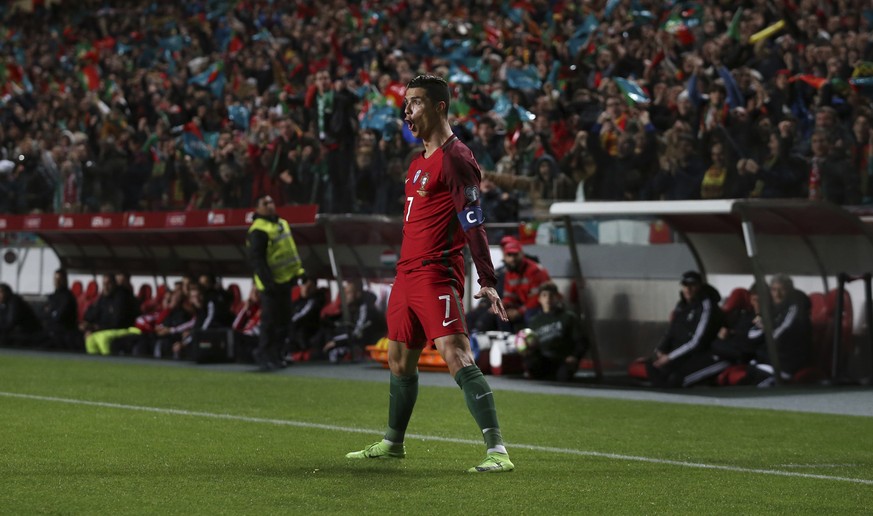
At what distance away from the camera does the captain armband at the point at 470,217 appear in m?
7.08

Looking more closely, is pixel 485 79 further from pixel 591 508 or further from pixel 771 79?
pixel 591 508

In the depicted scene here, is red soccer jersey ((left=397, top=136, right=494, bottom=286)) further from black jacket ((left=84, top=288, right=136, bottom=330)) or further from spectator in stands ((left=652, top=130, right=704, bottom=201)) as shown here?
black jacket ((left=84, top=288, right=136, bottom=330))

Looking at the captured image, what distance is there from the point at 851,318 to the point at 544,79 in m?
8.15

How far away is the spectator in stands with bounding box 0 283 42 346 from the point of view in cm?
2380

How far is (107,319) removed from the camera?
2259 centimetres

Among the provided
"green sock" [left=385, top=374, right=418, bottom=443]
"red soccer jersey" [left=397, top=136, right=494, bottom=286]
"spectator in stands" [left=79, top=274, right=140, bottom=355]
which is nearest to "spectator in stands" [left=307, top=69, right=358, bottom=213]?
"spectator in stands" [left=79, top=274, right=140, bottom=355]

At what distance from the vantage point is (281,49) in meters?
30.0

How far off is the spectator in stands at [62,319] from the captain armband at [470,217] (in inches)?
662

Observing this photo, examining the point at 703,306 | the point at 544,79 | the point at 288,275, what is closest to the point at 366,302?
the point at 288,275

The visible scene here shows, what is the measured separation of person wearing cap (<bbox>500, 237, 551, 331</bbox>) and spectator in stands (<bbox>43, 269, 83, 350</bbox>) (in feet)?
28.3

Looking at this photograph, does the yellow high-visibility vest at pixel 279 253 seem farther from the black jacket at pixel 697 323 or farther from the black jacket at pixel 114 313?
the black jacket at pixel 114 313

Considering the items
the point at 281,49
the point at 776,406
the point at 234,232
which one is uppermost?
the point at 281,49

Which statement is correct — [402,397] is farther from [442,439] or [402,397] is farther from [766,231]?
[766,231]

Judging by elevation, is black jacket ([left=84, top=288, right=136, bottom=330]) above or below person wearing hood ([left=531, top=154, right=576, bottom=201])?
below
